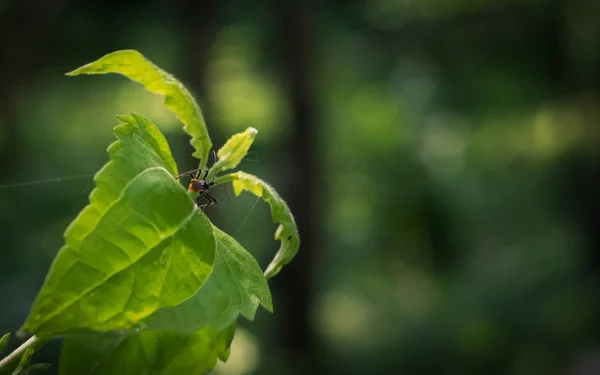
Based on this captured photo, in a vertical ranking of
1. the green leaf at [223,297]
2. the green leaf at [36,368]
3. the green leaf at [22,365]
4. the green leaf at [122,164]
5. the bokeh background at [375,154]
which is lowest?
the bokeh background at [375,154]

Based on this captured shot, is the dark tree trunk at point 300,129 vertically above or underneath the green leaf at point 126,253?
underneath

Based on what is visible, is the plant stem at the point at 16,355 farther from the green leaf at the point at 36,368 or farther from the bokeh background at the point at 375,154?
the bokeh background at the point at 375,154

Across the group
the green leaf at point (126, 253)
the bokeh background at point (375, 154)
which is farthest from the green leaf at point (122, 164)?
the bokeh background at point (375, 154)

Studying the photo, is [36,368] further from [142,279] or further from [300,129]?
[300,129]

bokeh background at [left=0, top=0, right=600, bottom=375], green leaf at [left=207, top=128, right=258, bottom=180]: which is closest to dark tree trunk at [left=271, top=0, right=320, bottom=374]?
bokeh background at [left=0, top=0, right=600, bottom=375]

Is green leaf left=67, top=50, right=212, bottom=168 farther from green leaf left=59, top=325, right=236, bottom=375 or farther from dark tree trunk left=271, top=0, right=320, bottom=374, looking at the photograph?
dark tree trunk left=271, top=0, right=320, bottom=374

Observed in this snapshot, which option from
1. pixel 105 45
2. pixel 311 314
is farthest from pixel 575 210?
pixel 105 45
